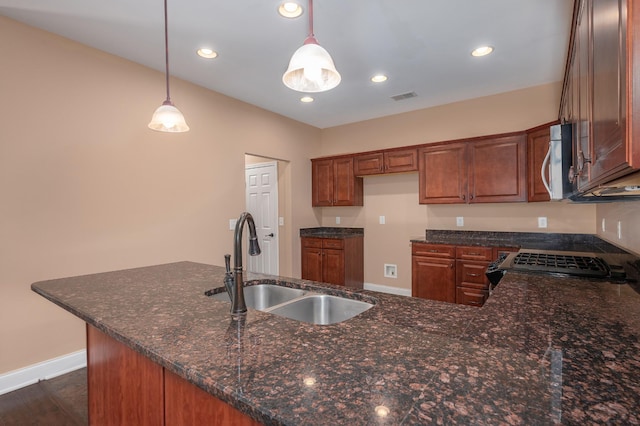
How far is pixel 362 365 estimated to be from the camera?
2.46 ft

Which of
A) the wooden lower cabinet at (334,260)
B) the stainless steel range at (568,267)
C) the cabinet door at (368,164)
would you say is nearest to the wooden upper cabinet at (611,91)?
the stainless steel range at (568,267)

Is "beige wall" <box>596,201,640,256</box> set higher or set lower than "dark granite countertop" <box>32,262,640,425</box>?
higher

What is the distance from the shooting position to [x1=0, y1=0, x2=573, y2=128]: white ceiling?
7.23 feet

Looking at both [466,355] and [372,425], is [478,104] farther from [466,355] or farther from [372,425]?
[372,425]

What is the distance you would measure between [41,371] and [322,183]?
387cm

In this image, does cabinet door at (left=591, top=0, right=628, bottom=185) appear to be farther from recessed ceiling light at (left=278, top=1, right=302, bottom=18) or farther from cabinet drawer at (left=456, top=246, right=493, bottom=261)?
cabinet drawer at (left=456, top=246, right=493, bottom=261)

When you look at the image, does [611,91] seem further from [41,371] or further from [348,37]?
[41,371]

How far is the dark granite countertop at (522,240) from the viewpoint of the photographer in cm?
328

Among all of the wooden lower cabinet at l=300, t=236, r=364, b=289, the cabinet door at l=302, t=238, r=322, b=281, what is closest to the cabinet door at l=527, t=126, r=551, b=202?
the wooden lower cabinet at l=300, t=236, r=364, b=289

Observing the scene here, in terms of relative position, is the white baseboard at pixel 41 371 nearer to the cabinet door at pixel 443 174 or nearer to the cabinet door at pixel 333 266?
the cabinet door at pixel 333 266

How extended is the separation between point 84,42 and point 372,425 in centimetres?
349

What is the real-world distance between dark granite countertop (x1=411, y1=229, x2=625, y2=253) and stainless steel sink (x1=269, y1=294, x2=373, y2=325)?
2.57m

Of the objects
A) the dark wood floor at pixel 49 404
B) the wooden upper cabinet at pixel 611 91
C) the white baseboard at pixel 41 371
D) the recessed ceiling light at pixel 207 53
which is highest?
the recessed ceiling light at pixel 207 53

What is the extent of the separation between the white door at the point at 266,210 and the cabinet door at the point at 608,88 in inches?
163
